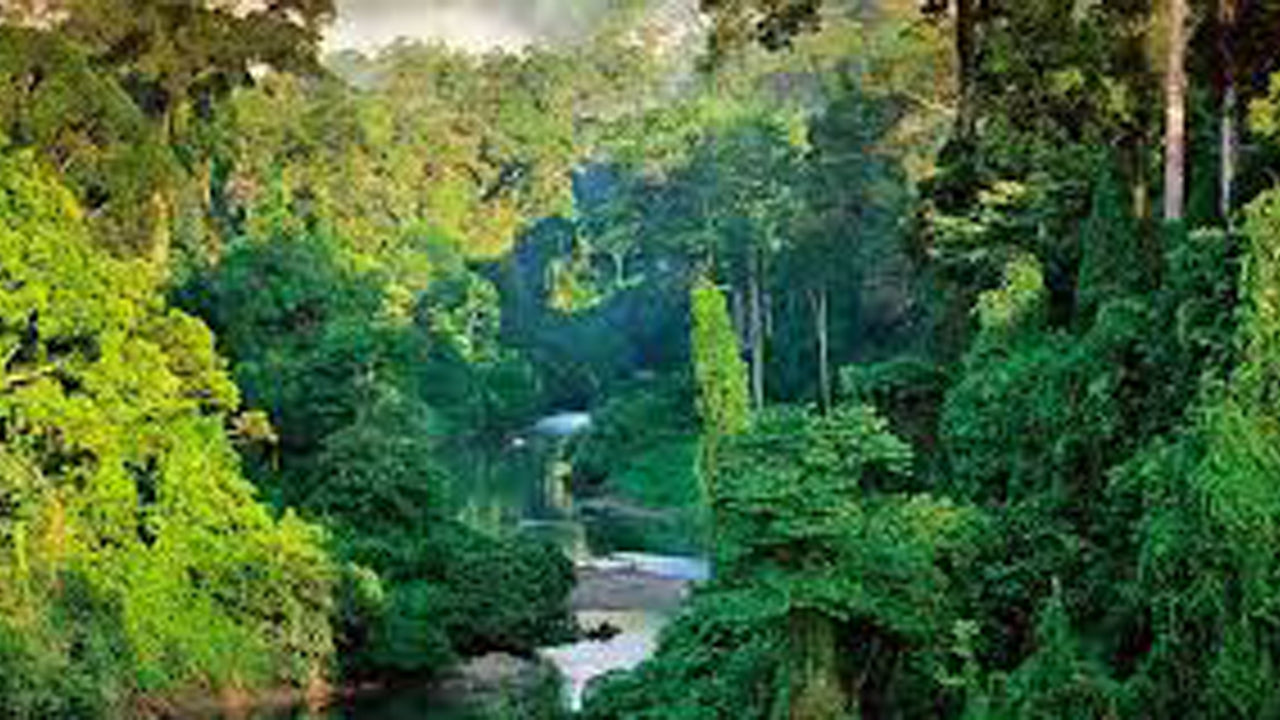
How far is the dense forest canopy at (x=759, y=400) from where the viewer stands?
918 inches

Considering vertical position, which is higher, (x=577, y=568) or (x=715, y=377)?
(x=715, y=377)

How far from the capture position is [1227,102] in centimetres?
2830

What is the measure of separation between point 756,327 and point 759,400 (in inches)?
313

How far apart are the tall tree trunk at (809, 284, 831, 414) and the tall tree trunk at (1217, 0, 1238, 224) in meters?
44.8

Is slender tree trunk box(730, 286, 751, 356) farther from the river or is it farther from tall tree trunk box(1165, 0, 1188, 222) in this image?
tall tree trunk box(1165, 0, 1188, 222)

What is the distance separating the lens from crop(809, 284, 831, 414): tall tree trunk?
249 ft

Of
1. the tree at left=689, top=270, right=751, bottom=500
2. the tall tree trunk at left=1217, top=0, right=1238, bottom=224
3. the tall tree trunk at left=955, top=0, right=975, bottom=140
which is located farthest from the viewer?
the tall tree trunk at left=955, top=0, right=975, bottom=140

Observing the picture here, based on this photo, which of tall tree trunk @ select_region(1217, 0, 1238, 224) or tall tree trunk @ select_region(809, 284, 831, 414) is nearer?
tall tree trunk @ select_region(1217, 0, 1238, 224)

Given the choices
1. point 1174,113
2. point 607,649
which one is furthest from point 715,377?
point 607,649

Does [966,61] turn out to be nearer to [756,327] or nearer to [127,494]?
[127,494]

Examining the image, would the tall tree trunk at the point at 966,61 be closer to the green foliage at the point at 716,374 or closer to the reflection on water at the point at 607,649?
the green foliage at the point at 716,374

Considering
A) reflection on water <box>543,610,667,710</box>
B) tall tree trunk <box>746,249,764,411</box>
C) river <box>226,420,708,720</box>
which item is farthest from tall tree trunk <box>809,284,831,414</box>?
reflection on water <box>543,610,667,710</box>

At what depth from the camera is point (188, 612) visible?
43.3 metres

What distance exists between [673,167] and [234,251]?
155 feet
